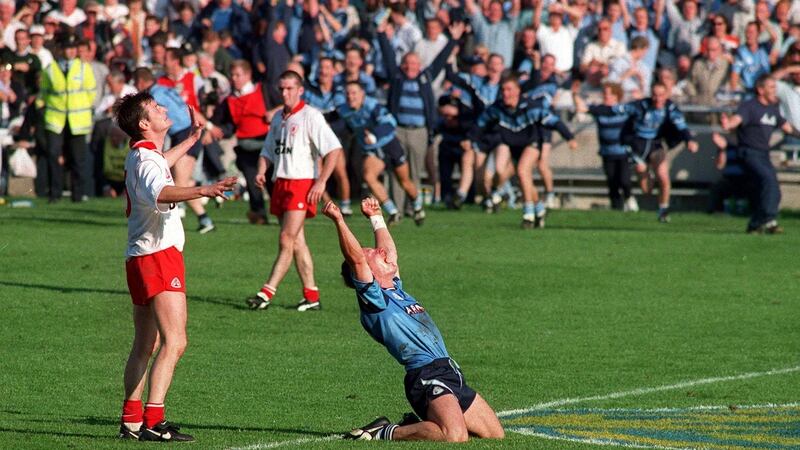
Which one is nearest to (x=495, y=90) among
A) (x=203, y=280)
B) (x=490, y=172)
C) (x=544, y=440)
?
(x=490, y=172)

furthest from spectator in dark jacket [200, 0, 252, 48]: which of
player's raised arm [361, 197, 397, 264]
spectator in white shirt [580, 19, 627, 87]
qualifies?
player's raised arm [361, 197, 397, 264]

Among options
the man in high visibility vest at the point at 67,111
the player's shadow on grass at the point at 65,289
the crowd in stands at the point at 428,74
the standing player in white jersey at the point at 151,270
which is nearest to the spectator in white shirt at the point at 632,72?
the crowd in stands at the point at 428,74

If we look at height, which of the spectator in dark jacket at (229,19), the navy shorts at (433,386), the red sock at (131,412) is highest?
the spectator in dark jacket at (229,19)

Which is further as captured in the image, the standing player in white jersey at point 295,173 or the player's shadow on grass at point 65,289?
the player's shadow on grass at point 65,289

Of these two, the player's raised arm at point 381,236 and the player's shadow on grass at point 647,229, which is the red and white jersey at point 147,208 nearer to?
the player's raised arm at point 381,236

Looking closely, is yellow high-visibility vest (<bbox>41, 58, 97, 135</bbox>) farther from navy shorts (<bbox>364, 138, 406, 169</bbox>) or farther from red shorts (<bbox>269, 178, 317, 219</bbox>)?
red shorts (<bbox>269, 178, 317, 219</bbox>)

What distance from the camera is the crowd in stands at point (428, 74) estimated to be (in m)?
22.7

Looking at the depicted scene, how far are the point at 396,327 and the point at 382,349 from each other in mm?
3822

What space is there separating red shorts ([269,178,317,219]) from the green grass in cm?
94

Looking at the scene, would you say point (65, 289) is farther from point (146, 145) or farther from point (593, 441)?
point (593, 441)

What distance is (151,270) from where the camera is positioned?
867 centimetres

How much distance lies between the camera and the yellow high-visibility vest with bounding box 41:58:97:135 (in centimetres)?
2306

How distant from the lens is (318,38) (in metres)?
27.0

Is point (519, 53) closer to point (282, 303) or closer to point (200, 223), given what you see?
point (200, 223)
